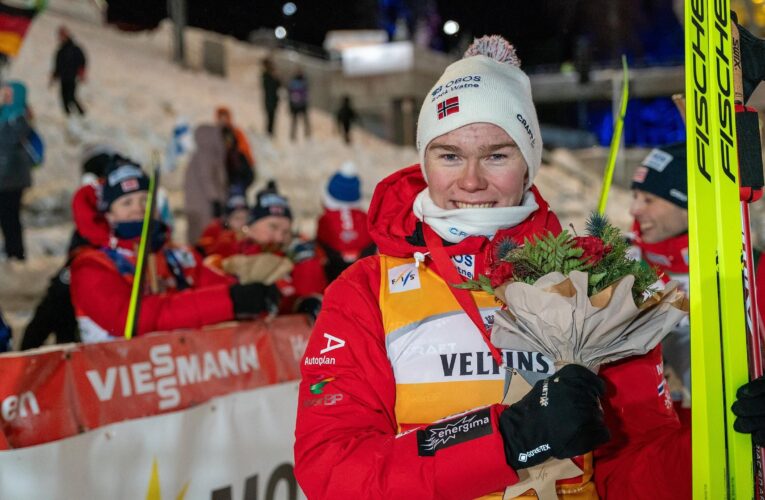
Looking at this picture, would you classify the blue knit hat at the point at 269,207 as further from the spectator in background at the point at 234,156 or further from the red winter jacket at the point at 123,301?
the spectator in background at the point at 234,156

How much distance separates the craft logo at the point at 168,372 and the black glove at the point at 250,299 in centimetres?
30

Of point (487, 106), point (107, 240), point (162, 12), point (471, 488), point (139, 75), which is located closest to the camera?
point (471, 488)

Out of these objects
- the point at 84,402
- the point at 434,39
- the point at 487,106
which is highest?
the point at 434,39

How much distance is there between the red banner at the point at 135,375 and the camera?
143 inches

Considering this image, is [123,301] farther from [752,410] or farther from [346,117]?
[346,117]

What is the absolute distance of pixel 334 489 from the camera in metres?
2.02

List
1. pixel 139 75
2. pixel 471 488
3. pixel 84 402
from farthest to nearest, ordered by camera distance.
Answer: pixel 139 75
pixel 84 402
pixel 471 488

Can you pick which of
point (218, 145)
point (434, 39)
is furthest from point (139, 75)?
point (434, 39)

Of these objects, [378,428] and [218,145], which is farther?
[218,145]

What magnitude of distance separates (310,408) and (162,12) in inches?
1413

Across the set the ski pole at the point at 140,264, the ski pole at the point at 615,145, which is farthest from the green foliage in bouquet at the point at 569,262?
the ski pole at the point at 140,264

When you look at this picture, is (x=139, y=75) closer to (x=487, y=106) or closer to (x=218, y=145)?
(x=218, y=145)

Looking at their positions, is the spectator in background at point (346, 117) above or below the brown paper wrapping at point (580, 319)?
above

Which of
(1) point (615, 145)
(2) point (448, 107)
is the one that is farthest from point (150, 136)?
(2) point (448, 107)
